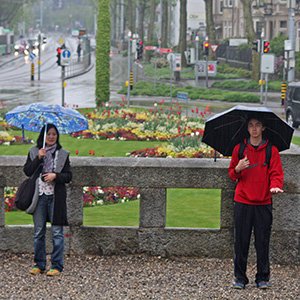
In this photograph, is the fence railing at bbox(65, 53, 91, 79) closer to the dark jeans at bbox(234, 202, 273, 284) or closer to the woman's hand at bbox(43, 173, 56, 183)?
the woman's hand at bbox(43, 173, 56, 183)

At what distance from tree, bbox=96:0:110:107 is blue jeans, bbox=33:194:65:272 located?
29.0 metres

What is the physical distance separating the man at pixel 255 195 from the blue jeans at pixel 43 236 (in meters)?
1.75

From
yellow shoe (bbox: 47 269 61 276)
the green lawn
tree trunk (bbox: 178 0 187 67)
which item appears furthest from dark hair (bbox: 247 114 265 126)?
tree trunk (bbox: 178 0 187 67)

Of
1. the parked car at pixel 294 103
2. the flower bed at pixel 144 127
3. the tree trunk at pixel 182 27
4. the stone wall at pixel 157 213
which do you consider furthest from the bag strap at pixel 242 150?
the tree trunk at pixel 182 27

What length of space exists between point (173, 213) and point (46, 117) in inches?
180

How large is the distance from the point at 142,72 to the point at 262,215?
212 ft

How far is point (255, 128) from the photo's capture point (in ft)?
21.5

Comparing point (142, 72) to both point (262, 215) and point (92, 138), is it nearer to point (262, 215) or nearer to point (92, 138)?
point (92, 138)

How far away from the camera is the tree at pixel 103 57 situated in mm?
36094

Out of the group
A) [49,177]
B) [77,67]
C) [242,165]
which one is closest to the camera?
[242,165]

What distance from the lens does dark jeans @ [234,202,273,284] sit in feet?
21.6

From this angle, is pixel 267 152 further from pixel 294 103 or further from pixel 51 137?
pixel 294 103

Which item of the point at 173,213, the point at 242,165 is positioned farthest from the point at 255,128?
the point at 173,213

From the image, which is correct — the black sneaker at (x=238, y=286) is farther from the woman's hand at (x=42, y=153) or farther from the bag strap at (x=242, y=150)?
the woman's hand at (x=42, y=153)
